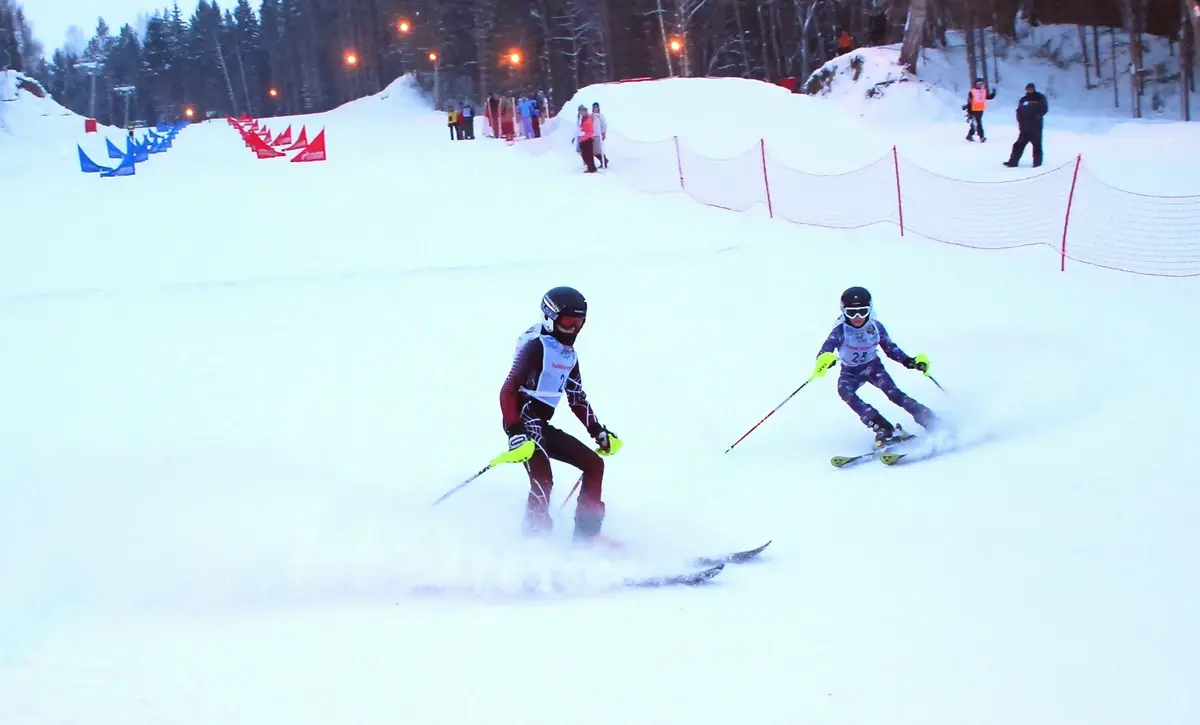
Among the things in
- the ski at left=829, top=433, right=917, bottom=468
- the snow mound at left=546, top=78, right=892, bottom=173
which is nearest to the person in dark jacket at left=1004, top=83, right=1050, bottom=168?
the snow mound at left=546, top=78, right=892, bottom=173

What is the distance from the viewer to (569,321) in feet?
17.0

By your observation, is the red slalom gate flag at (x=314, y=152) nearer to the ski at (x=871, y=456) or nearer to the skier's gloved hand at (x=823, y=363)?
the skier's gloved hand at (x=823, y=363)

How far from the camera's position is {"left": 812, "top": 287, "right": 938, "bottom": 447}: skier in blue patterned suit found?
6863mm

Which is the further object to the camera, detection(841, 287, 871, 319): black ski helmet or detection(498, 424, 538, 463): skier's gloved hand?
detection(841, 287, 871, 319): black ski helmet

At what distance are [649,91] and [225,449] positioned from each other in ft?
69.1

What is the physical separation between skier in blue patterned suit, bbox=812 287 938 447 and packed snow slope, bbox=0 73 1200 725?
1.33 feet

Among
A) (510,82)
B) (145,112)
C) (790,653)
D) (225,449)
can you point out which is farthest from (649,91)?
(145,112)

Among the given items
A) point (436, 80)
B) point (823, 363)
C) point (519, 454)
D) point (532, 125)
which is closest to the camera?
point (519, 454)

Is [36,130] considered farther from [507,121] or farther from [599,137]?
[599,137]

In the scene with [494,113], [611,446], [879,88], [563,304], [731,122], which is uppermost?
[494,113]

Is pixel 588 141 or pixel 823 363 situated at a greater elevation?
pixel 588 141

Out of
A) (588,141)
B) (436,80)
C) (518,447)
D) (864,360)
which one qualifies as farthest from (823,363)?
(436,80)

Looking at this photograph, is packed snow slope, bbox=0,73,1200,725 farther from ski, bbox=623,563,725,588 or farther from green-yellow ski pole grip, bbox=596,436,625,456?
green-yellow ski pole grip, bbox=596,436,625,456

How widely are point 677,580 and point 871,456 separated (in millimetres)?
2677
